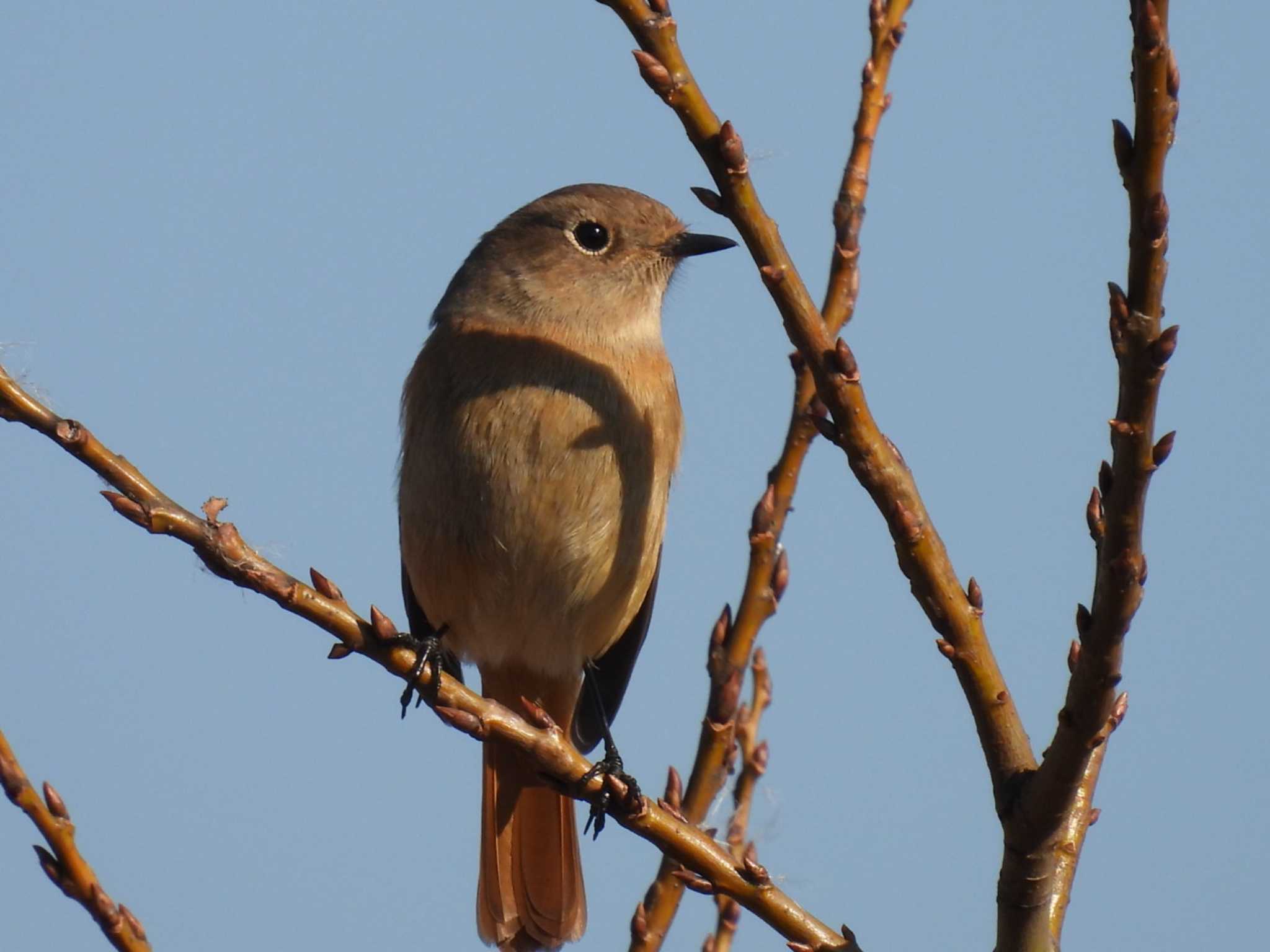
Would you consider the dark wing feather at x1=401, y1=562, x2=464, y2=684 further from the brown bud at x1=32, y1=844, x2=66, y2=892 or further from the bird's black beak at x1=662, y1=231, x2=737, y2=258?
the brown bud at x1=32, y1=844, x2=66, y2=892

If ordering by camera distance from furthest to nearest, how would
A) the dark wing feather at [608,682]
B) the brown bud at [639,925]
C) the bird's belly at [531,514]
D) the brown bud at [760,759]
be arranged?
the dark wing feather at [608,682] → the bird's belly at [531,514] → the brown bud at [760,759] → the brown bud at [639,925]

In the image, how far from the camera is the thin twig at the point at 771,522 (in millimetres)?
3244

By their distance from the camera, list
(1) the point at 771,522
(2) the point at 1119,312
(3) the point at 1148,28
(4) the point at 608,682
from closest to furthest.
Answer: (3) the point at 1148,28 < (2) the point at 1119,312 < (1) the point at 771,522 < (4) the point at 608,682

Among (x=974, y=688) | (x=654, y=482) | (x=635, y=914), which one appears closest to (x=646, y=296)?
(x=654, y=482)

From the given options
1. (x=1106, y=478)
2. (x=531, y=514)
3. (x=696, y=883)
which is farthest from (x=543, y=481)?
(x=1106, y=478)

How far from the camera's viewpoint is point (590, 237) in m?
5.20

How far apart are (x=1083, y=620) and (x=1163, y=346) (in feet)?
1.48

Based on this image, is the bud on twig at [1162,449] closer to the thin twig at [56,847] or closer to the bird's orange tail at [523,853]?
the thin twig at [56,847]

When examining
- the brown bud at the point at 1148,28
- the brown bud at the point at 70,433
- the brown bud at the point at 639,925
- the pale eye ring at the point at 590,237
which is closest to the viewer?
the brown bud at the point at 1148,28

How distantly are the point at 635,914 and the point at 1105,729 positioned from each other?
1.23 m

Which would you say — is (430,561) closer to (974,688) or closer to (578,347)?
(578,347)

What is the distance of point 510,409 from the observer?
4.39 metres

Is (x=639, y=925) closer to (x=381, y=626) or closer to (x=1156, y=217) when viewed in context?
(x=381, y=626)

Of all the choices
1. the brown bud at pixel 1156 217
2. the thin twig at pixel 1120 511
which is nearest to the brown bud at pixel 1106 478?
the thin twig at pixel 1120 511
